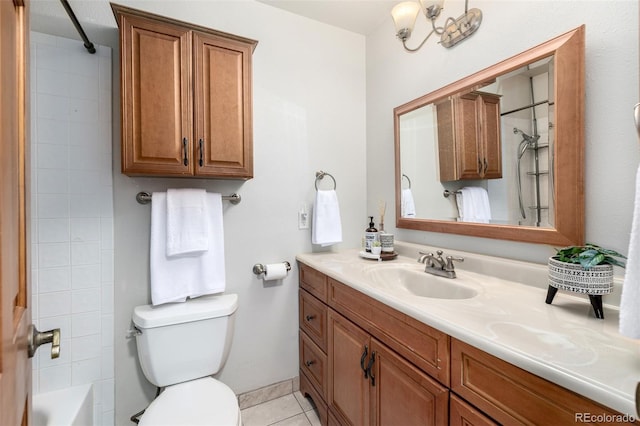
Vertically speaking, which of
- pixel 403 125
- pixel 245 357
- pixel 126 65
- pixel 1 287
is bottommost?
pixel 245 357

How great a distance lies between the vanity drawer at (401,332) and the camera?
0.84 metres

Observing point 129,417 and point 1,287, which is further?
point 129,417

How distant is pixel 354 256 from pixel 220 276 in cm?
81

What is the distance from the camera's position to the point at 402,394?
0.97m

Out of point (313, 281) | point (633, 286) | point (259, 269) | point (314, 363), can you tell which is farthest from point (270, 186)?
point (633, 286)

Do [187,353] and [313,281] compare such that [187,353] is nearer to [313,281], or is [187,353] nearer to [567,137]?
[313,281]

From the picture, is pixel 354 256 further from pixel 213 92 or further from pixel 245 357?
pixel 213 92

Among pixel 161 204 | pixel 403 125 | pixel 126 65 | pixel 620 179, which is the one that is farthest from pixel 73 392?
pixel 620 179

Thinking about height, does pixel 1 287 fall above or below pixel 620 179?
below

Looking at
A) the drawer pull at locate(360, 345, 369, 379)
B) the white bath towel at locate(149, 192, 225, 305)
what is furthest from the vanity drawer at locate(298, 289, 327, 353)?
the white bath towel at locate(149, 192, 225, 305)

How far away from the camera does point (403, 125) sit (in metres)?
1.79

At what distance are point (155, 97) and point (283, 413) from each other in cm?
186

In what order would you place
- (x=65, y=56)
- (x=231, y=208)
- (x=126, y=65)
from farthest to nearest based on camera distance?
(x=231, y=208) < (x=65, y=56) < (x=126, y=65)

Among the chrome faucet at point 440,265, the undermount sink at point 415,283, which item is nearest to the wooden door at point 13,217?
the undermount sink at point 415,283
